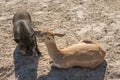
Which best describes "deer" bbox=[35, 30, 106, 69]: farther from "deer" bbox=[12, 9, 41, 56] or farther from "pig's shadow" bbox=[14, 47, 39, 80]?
"deer" bbox=[12, 9, 41, 56]

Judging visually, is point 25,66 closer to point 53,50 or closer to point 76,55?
point 53,50

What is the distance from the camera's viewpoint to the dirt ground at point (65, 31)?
5863mm

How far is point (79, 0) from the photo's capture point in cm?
826

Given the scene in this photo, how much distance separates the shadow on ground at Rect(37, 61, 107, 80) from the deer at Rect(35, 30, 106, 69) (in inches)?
2.9

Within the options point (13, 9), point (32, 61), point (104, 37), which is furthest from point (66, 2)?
point (32, 61)

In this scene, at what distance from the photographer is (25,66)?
6129 millimetres

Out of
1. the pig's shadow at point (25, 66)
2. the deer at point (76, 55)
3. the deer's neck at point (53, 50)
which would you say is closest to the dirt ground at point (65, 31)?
the pig's shadow at point (25, 66)

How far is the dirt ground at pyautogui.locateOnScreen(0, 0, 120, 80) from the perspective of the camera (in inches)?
231

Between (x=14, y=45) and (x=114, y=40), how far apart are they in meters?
1.90

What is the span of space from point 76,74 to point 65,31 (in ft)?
5.14

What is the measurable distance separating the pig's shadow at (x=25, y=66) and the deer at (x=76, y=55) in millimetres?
402

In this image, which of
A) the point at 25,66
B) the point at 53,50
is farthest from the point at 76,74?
the point at 25,66

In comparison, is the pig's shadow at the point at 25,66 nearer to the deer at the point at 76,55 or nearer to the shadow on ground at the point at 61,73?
the shadow on ground at the point at 61,73

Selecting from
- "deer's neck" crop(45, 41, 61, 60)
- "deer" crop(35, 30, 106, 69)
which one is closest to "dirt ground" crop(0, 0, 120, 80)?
"deer" crop(35, 30, 106, 69)
